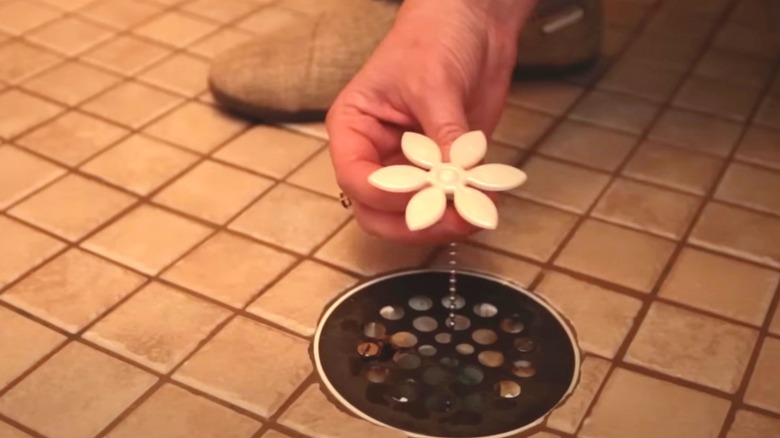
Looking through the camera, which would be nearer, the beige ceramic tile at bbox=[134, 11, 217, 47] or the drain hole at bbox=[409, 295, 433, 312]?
the drain hole at bbox=[409, 295, 433, 312]

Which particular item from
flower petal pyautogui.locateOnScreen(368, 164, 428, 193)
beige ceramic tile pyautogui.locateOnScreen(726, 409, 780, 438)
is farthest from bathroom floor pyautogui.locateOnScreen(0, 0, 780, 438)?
flower petal pyautogui.locateOnScreen(368, 164, 428, 193)

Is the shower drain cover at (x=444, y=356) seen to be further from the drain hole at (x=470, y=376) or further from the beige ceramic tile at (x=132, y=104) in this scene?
the beige ceramic tile at (x=132, y=104)

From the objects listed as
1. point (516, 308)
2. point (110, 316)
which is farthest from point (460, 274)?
point (110, 316)

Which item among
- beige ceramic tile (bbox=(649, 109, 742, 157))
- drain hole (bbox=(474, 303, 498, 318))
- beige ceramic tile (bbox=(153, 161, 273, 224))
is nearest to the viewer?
drain hole (bbox=(474, 303, 498, 318))

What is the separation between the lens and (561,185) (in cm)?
85

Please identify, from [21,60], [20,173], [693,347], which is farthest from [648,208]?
[21,60]

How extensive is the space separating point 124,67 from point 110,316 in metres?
0.41

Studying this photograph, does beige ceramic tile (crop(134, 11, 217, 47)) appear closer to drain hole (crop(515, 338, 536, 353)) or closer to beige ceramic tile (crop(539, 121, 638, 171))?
beige ceramic tile (crop(539, 121, 638, 171))

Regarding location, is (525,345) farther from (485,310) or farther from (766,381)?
(766,381)

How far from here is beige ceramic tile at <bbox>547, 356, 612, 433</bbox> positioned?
2.03 ft

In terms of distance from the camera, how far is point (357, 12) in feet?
3.22

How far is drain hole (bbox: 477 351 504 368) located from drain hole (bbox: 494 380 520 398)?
0.02 meters

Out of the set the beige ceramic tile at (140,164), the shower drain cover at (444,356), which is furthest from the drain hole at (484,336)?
the beige ceramic tile at (140,164)

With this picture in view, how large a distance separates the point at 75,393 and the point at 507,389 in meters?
0.28
